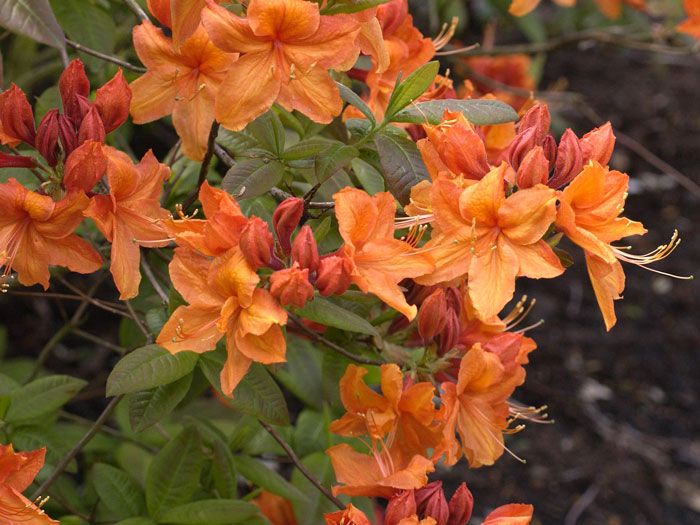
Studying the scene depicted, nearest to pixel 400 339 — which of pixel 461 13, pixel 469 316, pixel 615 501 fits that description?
pixel 469 316

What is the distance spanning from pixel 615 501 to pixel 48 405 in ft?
Answer: 6.36

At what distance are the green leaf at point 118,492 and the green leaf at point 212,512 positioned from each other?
0.11 meters

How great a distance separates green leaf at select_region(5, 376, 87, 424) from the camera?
4.80ft

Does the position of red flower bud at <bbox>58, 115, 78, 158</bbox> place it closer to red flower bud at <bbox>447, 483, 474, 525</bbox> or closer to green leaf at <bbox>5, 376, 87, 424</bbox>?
green leaf at <bbox>5, 376, 87, 424</bbox>

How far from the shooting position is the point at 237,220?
1.04m

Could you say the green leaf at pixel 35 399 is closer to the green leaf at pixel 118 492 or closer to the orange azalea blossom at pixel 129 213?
the green leaf at pixel 118 492

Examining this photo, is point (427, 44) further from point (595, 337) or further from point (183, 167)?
point (595, 337)

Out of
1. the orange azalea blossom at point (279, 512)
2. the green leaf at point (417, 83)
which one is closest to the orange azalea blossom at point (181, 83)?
the green leaf at point (417, 83)

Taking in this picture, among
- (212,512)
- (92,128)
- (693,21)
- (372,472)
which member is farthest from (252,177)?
(693,21)

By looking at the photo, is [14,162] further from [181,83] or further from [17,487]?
[17,487]

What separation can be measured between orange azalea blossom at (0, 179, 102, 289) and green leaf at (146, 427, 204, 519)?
37 centimetres

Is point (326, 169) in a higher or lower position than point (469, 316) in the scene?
higher

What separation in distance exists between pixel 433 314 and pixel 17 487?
1.73 ft

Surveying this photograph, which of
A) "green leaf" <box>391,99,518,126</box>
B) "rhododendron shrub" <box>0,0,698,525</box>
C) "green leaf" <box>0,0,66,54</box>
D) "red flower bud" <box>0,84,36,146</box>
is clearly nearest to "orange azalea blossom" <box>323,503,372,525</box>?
"rhododendron shrub" <box>0,0,698,525</box>
